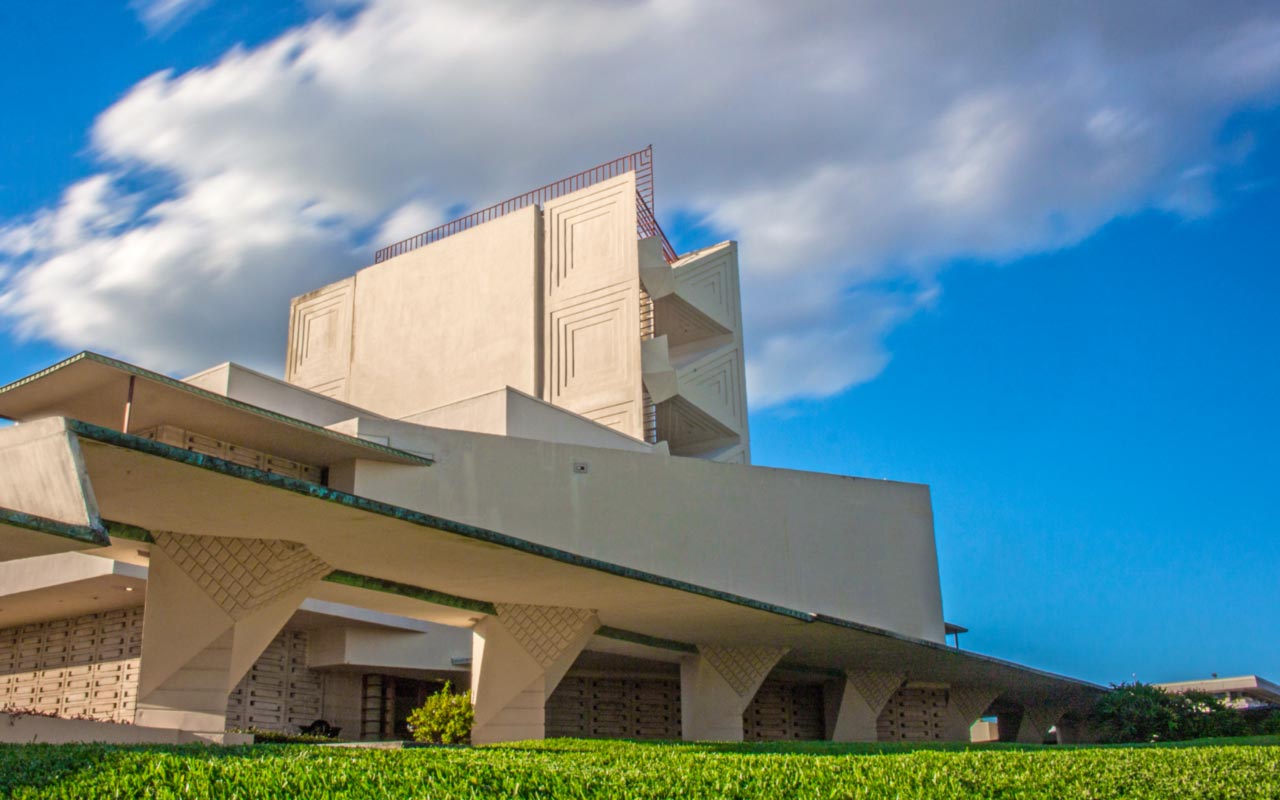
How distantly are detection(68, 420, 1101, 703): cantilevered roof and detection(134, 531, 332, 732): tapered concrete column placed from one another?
358 mm

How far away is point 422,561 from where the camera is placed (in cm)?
1426

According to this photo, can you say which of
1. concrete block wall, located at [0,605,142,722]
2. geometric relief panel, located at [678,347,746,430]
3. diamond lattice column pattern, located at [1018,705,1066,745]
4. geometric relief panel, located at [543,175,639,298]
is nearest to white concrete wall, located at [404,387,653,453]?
geometric relief panel, located at [543,175,639,298]

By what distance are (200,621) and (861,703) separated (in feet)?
54.7

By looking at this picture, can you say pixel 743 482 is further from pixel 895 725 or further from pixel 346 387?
pixel 346 387

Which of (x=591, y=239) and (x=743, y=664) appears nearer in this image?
(x=743, y=664)

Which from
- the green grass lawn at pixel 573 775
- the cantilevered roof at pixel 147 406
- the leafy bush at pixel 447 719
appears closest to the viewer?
the green grass lawn at pixel 573 775

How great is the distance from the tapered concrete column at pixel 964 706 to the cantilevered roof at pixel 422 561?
5743 mm

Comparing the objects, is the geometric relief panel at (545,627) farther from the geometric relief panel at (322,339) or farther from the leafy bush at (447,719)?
the geometric relief panel at (322,339)

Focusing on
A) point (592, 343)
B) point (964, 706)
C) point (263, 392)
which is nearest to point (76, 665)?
point (263, 392)

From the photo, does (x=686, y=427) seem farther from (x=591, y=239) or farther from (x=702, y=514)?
(x=702, y=514)

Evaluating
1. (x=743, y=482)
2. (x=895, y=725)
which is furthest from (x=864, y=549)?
(x=895, y=725)

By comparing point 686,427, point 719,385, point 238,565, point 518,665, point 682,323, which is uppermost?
point 682,323

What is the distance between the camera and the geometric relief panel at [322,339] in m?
30.8

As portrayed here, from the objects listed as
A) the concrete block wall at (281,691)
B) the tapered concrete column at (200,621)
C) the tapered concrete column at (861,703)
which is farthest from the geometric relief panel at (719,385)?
the tapered concrete column at (200,621)
